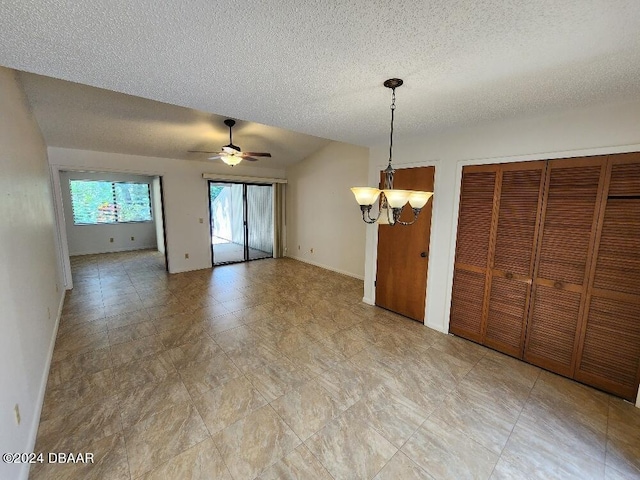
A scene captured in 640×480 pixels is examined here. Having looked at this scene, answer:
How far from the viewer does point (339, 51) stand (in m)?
1.40

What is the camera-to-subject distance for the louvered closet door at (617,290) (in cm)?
200

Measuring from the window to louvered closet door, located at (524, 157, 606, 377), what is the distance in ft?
29.5

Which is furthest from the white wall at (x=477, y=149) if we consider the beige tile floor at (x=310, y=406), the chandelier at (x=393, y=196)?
the chandelier at (x=393, y=196)

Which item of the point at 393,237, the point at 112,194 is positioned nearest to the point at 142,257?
the point at 112,194

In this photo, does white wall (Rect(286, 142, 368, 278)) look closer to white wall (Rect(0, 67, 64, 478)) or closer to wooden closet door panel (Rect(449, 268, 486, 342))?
wooden closet door panel (Rect(449, 268, 486, 342))

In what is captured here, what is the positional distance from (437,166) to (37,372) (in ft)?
13.3

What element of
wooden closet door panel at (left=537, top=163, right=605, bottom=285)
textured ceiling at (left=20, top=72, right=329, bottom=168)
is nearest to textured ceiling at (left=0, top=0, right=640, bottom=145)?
wooden closet door panel at (left=537, top=163, right=605, bottom=285)

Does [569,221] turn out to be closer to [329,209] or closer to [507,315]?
[507,315]

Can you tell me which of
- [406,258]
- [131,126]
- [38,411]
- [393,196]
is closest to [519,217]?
[406,258]

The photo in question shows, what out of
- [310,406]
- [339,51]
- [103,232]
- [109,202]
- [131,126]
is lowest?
[310,406]

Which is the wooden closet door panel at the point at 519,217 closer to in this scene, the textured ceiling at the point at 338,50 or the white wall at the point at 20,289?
the textured ceiling at the point at 338,50

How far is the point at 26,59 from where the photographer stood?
1.46m

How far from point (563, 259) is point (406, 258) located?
1.50 metres

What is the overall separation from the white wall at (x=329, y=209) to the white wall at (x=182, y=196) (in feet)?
4.68
